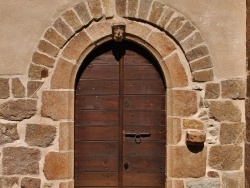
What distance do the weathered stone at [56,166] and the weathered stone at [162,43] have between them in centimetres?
157

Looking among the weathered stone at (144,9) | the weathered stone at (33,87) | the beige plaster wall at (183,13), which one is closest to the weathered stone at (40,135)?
the weathered stone at (33,87)

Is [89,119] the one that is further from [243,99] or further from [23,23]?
[243,99]

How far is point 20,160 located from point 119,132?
117 cm

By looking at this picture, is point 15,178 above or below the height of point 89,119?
below

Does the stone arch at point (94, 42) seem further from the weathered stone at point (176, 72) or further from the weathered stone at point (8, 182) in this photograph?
the weathered stone at point (8, 182)

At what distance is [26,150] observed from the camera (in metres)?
4.75

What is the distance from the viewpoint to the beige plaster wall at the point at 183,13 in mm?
4793

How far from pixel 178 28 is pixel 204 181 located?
1.75 metres

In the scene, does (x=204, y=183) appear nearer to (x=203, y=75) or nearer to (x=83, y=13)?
(x=203, y=75)

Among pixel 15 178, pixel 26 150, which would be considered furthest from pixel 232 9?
pixel 15 178

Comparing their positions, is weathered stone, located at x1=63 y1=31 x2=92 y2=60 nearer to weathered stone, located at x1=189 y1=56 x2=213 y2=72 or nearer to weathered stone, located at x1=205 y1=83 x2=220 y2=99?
weathered stone, located at x1=189 y1=56 x2=213 y2=72

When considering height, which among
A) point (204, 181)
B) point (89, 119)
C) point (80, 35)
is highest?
point (80, 35)

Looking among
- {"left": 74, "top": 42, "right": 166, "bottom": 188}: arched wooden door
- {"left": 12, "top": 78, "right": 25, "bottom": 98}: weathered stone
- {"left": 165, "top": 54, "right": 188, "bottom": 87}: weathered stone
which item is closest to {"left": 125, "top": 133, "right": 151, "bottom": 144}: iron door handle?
{"left": 74, "top": 42, "right": 166, "bottom": 188}: arched wooden door

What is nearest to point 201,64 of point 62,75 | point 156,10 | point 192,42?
point 192,42
